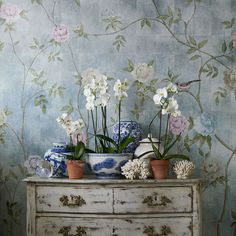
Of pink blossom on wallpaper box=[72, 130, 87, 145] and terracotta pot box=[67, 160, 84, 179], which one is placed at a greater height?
pink blossom on wallpaper box=[72, 130, 87, 145]

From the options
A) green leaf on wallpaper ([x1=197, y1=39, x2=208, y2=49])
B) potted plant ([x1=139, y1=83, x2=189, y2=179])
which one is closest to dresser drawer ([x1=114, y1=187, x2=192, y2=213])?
potted plant ([x1=139, y1=83, x2=189, y2=179])

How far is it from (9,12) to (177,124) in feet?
4.25

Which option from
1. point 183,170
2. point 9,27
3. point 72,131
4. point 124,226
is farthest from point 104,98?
point 9,27

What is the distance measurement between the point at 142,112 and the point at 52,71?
631 mm

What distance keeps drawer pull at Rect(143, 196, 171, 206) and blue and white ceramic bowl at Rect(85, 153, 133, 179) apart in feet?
0.70

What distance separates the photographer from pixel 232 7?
9.91 feet

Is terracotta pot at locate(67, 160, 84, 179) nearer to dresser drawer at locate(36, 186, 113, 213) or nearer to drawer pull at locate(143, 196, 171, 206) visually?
dresser drawer at locate(36, 186, 113, 213)

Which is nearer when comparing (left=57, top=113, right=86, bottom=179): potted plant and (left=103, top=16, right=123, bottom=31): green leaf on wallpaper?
(left=57, top=113, right=86, bottom=179): potted plant

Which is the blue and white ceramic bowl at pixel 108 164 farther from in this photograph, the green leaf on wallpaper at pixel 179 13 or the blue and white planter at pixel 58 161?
the green leaf on wallpaper at pixel 179 13

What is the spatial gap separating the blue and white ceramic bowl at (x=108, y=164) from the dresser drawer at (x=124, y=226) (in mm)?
243

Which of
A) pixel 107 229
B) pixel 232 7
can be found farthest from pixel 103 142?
pixel 232 7

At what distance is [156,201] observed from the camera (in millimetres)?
2549

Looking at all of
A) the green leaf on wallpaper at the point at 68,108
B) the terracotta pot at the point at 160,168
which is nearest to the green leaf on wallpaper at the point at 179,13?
the green leaf on wallpaper at the point at 68,108

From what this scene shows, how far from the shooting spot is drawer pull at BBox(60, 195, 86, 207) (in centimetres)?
255
